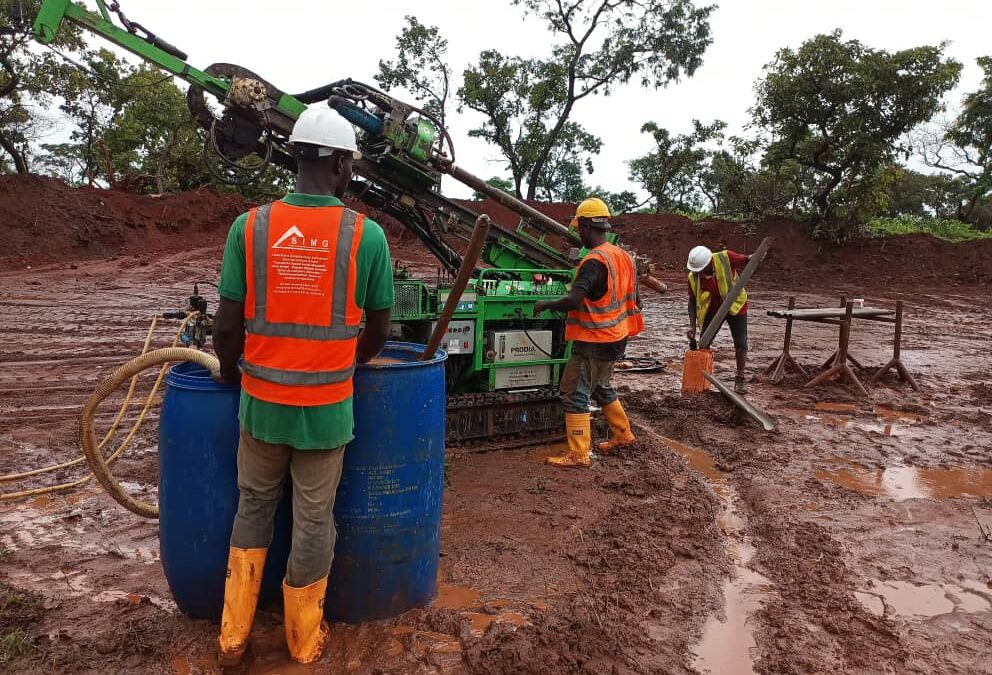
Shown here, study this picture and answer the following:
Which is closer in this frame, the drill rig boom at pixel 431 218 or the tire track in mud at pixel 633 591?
the tire track in mud at pixel 633 591

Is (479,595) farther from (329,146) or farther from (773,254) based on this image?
(773,254)

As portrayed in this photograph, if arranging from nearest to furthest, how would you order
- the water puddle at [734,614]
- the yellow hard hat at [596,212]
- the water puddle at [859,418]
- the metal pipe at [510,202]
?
the water puddle at [734,614] < the yellow hard hat at [596,212] < the metal pipe at [510,202] < the water puddle at [859,418]

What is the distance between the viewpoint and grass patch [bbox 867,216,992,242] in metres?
21.9

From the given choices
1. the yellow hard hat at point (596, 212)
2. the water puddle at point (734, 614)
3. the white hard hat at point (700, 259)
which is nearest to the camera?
the water puddle at point (734, 614)

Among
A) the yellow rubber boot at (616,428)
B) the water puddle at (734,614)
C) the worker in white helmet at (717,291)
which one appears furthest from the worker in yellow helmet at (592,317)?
the worker in white helmet at (717,291)

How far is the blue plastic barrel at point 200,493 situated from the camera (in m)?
2.71

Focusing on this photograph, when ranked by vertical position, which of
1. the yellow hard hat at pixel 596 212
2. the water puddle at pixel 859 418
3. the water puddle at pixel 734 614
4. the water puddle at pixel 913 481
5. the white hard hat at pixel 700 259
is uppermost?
the yellow hard hat at pixel 596 212

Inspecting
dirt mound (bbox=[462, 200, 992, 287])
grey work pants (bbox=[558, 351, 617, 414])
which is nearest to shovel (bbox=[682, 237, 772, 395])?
grey work pants (bbox=[558, 351, 617, 414])

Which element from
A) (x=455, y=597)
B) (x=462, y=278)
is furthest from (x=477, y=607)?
(x=462, y=278)

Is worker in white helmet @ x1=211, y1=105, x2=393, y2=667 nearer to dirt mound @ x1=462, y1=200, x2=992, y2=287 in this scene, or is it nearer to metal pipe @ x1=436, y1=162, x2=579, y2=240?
metal pipe @ x1=436, y1=162, x2=579, y2=240

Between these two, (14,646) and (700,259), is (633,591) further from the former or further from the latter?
(700,259)

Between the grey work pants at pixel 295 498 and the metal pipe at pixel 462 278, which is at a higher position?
the metal pipe at pixel 462 278

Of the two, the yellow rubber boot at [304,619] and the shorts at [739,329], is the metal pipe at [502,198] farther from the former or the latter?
the yellow rubber boot at [304,619]

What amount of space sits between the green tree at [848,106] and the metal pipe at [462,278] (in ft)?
62.5
